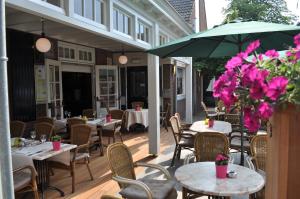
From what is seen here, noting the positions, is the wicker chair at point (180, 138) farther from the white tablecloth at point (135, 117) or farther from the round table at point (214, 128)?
the white tablecloth at point (135, 117)

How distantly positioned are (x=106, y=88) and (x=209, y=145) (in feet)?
21.2

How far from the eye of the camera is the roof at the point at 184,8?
42.0 feet

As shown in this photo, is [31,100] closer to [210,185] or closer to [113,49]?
[113,49]

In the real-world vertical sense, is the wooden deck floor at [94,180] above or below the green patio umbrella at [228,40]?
below

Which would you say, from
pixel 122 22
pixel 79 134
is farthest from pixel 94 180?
pixel 122 22

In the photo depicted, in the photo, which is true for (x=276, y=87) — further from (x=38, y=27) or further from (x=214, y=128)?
(x=38, y=27)

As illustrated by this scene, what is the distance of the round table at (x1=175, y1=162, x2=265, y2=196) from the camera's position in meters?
2.31

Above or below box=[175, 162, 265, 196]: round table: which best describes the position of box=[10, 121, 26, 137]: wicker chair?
above

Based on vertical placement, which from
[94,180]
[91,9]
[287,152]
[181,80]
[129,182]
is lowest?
[94,180]

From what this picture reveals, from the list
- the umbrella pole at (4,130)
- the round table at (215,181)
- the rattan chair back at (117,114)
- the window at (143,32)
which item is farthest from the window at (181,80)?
the umbrella pole at (4,130)

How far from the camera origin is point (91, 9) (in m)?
4.00

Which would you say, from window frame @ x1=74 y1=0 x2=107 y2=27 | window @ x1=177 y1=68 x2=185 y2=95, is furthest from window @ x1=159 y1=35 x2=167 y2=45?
window @ x1=177 y1=68 x2=185 y2=95

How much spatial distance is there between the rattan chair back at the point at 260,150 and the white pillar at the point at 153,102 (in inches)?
115

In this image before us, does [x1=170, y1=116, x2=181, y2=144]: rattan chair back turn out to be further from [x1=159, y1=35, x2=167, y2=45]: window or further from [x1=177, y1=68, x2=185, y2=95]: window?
[x1=177, y1=68, x2=185, y2=95]: window
